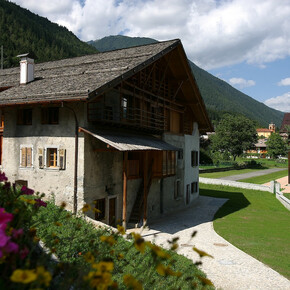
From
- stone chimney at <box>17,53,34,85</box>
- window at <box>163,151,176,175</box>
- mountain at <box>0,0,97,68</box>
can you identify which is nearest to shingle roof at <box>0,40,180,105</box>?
stone chimney at <box>17,53,34,85</box>

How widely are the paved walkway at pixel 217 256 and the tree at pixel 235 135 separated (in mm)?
58377

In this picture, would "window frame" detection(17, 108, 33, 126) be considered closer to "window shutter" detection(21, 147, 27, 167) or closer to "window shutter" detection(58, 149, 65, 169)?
"window shutter" detection(21, 147, 27, 167)

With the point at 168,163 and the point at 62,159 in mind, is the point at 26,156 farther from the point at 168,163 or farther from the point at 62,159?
the point at 168,163

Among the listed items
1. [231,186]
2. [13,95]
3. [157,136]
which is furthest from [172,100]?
[231,186]

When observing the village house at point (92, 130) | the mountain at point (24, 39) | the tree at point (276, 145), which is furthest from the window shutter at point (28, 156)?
the tree at point (276, 145)

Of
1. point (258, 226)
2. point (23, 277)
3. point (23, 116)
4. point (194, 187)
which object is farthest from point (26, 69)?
point (194, 187)

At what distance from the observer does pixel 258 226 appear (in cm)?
1842

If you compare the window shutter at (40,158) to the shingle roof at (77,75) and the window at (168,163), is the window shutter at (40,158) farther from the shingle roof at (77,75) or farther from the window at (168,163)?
the window at (168,163)

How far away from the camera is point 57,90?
45.4ft

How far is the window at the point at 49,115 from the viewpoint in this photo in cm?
1496

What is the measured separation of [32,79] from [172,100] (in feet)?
33.5

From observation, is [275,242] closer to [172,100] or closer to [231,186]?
[172,100]

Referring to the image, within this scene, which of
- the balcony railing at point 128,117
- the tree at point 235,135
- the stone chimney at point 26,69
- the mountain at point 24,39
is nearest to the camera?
the balcony railing at point 128,117

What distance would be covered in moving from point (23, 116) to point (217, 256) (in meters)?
11.7
